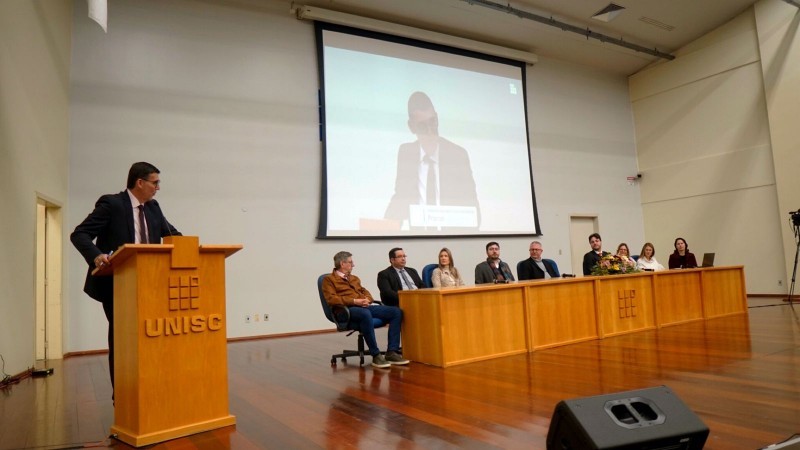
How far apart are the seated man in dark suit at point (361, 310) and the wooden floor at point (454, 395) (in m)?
0.21

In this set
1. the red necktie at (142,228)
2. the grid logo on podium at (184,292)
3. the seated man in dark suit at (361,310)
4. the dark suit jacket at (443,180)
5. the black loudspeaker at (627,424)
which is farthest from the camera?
the dark suit jacket at (443,180)

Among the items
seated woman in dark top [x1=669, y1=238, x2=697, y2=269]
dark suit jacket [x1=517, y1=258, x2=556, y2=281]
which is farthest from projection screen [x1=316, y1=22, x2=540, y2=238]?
Result: seated woman in dark top [x1=669, y1=238, x2=697, y2=269]

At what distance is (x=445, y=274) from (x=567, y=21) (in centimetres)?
649

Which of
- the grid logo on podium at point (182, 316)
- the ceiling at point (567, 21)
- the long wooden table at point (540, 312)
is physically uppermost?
the ceiling at point (567, 21)

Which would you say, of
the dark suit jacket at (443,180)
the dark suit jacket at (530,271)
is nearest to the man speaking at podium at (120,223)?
the dark suit jacket at (530,271)

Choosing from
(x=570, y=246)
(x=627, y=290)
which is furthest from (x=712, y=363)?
(x=570, y=246)

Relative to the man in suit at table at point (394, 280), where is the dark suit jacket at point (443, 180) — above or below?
above

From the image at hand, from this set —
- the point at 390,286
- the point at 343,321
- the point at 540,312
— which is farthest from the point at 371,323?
the point at 540,312

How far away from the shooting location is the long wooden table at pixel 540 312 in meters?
4.40

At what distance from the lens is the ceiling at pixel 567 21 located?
8.51 m

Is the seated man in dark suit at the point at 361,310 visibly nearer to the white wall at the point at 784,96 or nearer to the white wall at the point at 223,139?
the white wall at the point at 223,139

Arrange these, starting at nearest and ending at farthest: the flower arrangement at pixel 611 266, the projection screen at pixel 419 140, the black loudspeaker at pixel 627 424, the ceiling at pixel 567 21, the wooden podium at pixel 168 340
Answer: the black loudspeaker at pixel 627 424 → the wooden podium at pixel 168 340 → the flower arrangement at pixel 611 266 → the projection screen at pixel 419 140 → the ceiling at pixel 567 21

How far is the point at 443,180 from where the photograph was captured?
8836 millimetres

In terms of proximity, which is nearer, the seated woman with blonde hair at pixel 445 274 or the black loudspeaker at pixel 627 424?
the black loudspeaker at pixel 627 424
